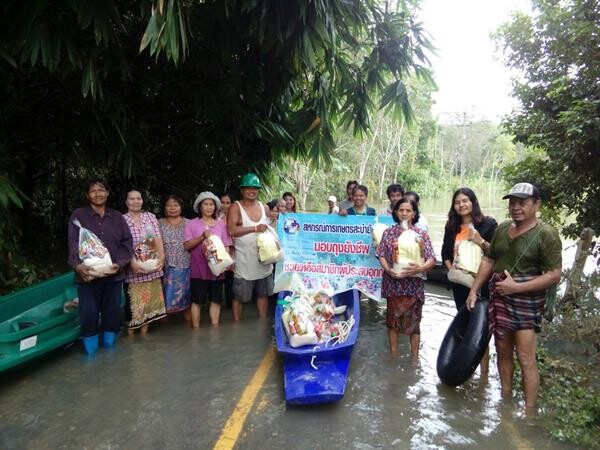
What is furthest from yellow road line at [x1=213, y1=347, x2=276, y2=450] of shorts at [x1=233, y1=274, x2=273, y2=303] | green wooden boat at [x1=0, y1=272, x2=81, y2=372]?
green wooden boat at [x1=0, y1=272, x2=81, y2=372]

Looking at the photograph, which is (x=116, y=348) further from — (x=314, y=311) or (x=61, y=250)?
(x=61, y=250)

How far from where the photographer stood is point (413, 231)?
13.7ft

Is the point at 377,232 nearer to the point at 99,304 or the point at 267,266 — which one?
the point at 267,266

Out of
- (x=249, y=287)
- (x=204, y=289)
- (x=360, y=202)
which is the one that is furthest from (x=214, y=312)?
(x=360, y=202)

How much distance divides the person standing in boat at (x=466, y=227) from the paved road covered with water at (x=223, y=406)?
86cm

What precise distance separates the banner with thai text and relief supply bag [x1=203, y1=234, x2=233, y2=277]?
807 millimetres

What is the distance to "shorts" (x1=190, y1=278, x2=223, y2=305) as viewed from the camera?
201 inches

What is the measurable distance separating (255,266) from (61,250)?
15.5 feet

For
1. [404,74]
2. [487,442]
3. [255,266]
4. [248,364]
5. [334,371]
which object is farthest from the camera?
[404,74]

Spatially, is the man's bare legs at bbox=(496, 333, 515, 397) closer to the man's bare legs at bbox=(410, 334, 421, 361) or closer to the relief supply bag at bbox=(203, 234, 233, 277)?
the man's bare legs at bbox=(410, 334, 421, 361)

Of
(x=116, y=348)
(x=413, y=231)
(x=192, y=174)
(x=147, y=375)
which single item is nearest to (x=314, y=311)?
(x=413, y=231)

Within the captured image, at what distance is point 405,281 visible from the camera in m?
4.16

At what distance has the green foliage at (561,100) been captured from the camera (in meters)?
5.02

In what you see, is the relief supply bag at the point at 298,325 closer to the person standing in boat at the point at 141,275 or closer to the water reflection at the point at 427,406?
the water reflection at the point at 427,406
